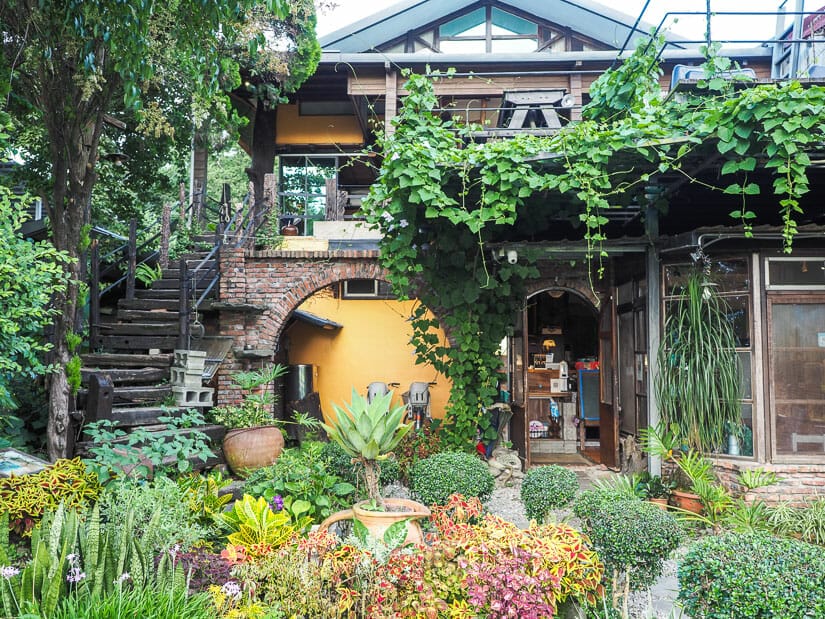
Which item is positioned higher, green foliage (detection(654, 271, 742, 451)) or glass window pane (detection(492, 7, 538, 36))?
glass window pane (detection(492, 7, 538, 36))

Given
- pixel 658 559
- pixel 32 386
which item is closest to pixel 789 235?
pixel 658 559

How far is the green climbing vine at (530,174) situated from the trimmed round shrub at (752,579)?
262cm

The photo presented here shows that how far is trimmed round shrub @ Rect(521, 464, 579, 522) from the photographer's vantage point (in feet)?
14.9

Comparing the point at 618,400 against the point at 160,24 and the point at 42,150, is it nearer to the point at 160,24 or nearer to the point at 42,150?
the point at 160,24

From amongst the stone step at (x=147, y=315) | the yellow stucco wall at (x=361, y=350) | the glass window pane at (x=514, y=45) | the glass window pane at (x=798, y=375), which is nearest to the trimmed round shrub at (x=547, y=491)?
the glass window pane at (x=798, y=375)

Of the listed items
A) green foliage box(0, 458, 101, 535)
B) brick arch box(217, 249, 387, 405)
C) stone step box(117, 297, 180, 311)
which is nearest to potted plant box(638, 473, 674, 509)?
brick arch box(217, 249, 387, 405)

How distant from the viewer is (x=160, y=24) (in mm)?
5445

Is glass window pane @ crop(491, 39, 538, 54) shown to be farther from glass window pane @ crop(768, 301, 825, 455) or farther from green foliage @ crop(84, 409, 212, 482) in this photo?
green foliage @ crop(84, 409, 212, 482)

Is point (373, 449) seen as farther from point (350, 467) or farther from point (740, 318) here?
point (740, 318)

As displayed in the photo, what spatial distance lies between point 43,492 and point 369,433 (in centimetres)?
230

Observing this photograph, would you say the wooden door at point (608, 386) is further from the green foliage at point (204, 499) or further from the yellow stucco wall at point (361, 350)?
the green foliage at point (204, 499)

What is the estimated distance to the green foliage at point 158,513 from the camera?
11.5 feet

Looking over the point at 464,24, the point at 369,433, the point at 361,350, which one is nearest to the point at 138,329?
Answer: the point at 361,350

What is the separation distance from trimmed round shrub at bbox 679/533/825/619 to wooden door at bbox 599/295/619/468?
4431 mm
